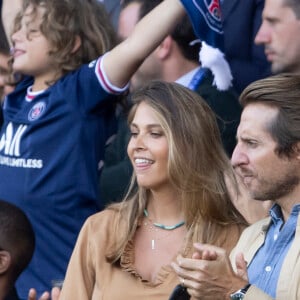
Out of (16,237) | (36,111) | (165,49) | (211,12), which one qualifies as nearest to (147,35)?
(211,12)

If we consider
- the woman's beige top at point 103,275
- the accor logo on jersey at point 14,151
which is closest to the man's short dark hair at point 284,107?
the woman's beige top at point 103,275

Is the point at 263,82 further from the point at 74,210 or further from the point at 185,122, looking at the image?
the point at 74,210

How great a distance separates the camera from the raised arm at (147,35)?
5.35 metres

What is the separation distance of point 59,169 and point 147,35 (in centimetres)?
76

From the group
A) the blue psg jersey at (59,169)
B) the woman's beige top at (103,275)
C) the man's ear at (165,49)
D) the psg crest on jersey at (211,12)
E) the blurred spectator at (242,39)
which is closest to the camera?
the woman's beige top at (103,275)

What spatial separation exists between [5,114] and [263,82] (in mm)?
1870

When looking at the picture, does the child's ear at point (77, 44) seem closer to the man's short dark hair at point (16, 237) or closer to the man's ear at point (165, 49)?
the man's ear at point (165, 49)

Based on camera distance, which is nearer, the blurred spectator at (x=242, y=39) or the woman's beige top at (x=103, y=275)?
the woman's beige top at (x=103, y=275)

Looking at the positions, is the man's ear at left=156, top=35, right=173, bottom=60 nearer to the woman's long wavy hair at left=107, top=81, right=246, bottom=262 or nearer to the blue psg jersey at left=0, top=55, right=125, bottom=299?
the blue psg jersey at left=0, top=55, right=125, bottom=299

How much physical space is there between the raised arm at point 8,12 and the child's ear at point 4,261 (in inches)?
86.5

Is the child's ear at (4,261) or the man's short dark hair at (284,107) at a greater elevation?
the man's short dark hair at (284,107)

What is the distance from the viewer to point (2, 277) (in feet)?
15.9

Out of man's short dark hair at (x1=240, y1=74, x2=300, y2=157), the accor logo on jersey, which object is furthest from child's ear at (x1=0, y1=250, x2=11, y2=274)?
man's short dark hair at (x1=240, y1=74, x2=300, y2=157)

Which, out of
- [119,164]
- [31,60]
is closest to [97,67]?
[31,60]
